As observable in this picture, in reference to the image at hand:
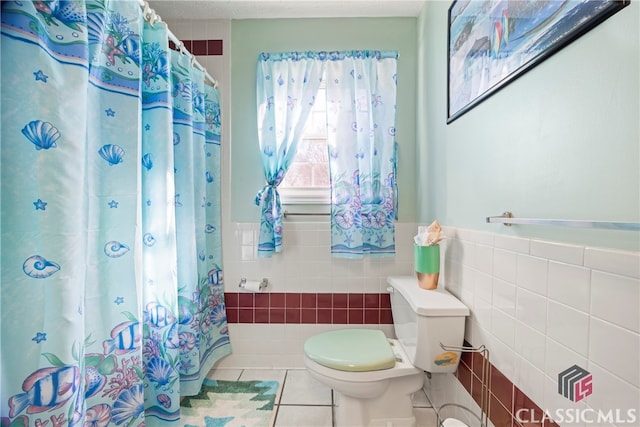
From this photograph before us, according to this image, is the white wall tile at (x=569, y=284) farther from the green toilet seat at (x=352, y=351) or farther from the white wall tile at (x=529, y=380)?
the green toilet seat at (x=352, y=351)

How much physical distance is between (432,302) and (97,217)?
1.31m

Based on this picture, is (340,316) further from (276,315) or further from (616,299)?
(616,299)

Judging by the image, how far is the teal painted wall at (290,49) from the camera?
6.47 ft

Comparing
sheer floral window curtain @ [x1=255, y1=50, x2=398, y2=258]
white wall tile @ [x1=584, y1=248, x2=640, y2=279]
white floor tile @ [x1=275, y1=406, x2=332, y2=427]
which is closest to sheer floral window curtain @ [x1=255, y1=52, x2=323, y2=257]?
sheer floral window curtain @ [x1=255, y1=50, x2=398, y2=258]

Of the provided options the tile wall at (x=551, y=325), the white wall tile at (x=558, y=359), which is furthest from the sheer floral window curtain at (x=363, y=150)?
the white wall tile at (x=558, y=359)

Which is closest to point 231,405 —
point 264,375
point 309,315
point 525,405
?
point 264,375

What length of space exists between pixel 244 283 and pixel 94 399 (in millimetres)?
973

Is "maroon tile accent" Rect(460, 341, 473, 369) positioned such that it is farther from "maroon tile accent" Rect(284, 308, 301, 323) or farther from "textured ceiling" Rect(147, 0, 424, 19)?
"textured ceiling" Rect(147, 0, 424, 19)

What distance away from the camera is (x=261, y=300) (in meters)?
2.01

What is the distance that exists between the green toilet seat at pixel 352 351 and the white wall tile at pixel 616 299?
867mm

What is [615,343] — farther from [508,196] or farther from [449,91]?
[449,91]

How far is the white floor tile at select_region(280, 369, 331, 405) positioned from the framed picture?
1.59 meters

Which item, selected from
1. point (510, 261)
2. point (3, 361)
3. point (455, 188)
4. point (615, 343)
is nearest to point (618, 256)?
point (615, 343)

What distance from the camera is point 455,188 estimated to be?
1434mm
